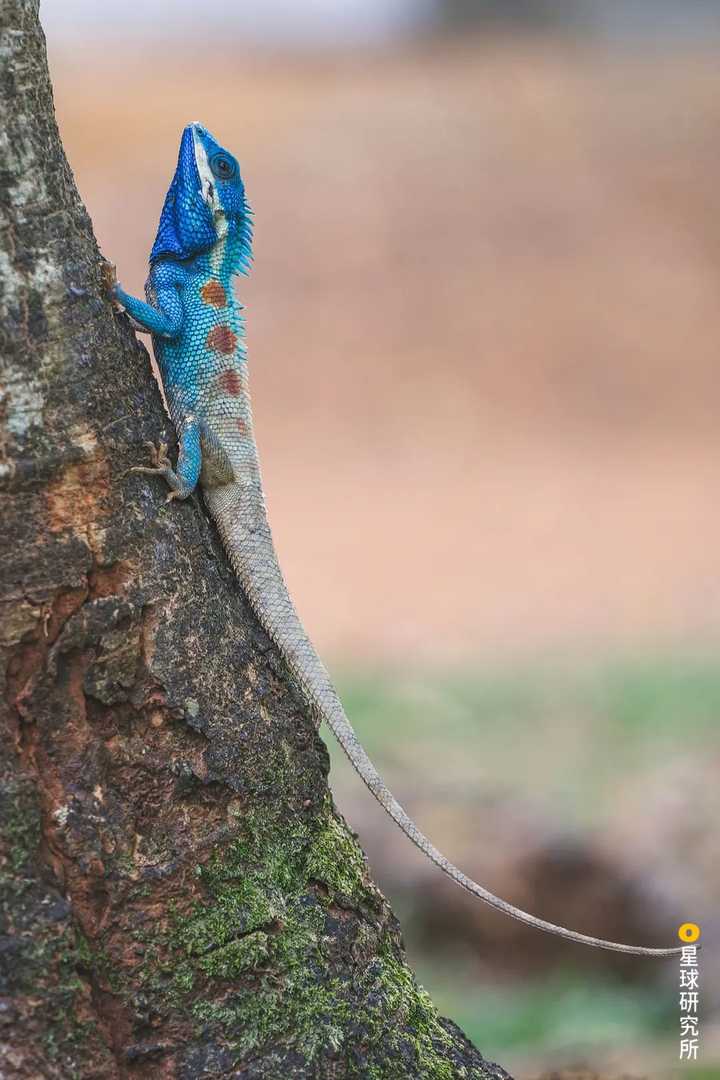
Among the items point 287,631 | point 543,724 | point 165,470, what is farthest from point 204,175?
point 543,724

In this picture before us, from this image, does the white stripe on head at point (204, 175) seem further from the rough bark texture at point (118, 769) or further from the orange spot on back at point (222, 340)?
the rough bark texture at point (118, 769)

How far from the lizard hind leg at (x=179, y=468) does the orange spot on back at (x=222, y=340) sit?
81 centimetres

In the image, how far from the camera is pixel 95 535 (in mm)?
3422

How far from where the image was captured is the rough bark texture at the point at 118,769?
10.7 feet

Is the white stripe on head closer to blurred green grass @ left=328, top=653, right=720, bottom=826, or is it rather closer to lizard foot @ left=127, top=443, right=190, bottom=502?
lizard foot @ left=127, top=443, right=190, bottom=502

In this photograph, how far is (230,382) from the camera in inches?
192

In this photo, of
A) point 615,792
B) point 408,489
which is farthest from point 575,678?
point 408,489

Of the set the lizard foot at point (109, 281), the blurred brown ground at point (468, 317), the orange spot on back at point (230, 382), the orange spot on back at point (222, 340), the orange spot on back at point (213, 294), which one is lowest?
the lizard foot at point (109, 281)

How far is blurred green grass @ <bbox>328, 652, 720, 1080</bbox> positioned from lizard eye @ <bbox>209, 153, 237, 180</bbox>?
3.79 metres

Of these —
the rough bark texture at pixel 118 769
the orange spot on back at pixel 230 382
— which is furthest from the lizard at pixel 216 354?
the rough bark texture at pixel 118 769

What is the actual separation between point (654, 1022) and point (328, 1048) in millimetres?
4527

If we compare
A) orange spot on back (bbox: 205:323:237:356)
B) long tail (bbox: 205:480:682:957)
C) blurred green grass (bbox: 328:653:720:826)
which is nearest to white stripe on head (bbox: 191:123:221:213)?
orange spot on back (bbox: 205:323:237:356)

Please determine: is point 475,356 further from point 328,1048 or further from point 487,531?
point 328,1048

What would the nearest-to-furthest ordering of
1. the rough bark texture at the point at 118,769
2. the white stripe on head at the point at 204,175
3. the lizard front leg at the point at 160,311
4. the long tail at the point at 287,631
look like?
the rough bark texture at the point at 118,769 → the long tail at the point at 287,631 → the lizard front leg at the point at 160,311 → the white stripe on head at the point at 204,175
